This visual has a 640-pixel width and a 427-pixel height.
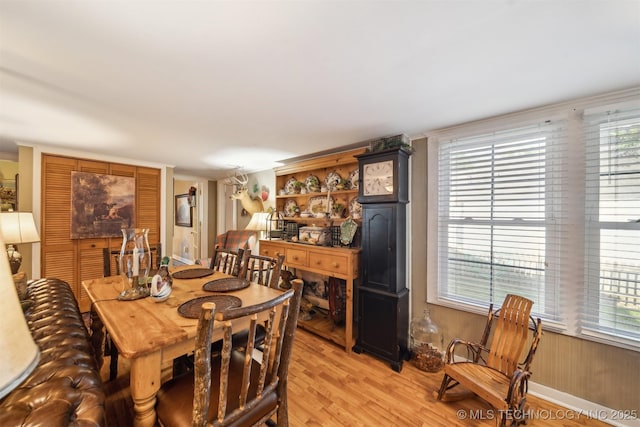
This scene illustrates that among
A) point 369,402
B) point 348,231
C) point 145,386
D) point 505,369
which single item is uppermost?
point 348,231

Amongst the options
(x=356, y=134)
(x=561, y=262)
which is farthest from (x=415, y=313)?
(x=356, y=134)

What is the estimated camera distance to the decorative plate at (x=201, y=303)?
140cm

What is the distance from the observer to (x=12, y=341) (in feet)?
1.21

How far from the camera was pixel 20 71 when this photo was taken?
59.2 inches

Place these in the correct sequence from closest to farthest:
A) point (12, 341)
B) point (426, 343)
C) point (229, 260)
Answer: point (12, 341), point (426, 343), point (229, 260)

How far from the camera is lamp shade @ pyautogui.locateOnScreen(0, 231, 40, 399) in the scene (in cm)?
35

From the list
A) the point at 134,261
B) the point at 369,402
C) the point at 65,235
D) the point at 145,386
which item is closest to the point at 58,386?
the point at 145,386

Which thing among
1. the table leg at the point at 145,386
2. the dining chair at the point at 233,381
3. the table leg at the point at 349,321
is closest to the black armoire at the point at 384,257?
the table leg at the point at 349,321

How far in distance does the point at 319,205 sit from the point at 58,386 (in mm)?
2683

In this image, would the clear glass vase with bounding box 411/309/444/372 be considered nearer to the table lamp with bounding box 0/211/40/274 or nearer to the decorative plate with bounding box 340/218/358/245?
the decorative plate with bounding box 340/218/358/245

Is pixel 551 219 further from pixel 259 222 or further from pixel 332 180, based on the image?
pixel 259 222

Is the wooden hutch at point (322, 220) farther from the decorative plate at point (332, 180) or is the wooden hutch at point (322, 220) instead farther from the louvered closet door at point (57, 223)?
the louvered closet door at point (57, 223)

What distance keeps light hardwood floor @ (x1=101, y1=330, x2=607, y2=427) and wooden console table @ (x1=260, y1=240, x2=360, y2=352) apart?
14.0 inches

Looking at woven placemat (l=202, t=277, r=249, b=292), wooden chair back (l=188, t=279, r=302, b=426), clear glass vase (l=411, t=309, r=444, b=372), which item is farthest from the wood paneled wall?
clear glass vase (l=411, t=309, r=444, b=372)
